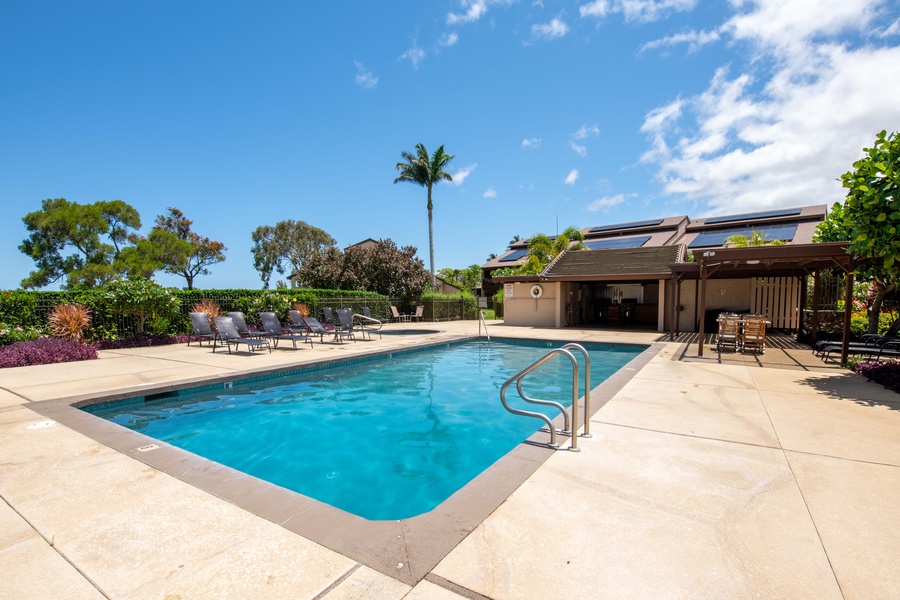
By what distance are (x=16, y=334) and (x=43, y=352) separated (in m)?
1.90

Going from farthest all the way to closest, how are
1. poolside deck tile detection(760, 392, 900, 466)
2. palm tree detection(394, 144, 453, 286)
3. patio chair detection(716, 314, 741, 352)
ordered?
palm tree detection(394, 144, 453, 286), patio chair detection(716, 314, 741, 352), poolside deck tile detection(760, 392, 900, 466)

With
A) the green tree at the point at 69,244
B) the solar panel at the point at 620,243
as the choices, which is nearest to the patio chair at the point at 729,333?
the solar panel at the point at 620,243

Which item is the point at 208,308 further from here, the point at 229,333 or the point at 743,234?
the point at 743,234

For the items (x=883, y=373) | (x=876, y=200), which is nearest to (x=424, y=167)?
(x=876, y=200)

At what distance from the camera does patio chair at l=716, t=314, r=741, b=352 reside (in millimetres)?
10664

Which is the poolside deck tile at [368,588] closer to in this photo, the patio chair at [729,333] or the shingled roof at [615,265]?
the patio chair at [729,333]

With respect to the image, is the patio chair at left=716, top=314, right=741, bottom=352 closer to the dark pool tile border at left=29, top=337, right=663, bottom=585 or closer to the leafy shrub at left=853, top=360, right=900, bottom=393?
the leafy shrub at left=853, top=360, right=900, bottom=393

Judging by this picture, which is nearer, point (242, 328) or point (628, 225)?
point (242, 328)

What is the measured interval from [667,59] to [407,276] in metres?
17.2

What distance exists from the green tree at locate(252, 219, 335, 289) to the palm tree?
23.0 metres

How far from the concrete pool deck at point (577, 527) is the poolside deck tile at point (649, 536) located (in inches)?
0.4

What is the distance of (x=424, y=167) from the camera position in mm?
33938

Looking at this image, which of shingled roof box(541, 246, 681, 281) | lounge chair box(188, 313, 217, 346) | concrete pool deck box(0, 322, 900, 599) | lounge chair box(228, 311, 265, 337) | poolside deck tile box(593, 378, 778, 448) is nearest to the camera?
concrete pool deck box(0, 322, 900, 599)

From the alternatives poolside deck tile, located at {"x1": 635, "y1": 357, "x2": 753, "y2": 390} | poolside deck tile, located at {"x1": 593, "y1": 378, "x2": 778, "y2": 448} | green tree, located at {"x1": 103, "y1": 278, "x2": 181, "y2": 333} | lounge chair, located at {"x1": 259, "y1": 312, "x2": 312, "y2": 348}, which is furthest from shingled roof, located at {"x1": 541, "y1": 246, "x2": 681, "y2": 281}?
green tree, located at {"x1": 103, "y1": 278, "x2": 181, "y2": 333}
